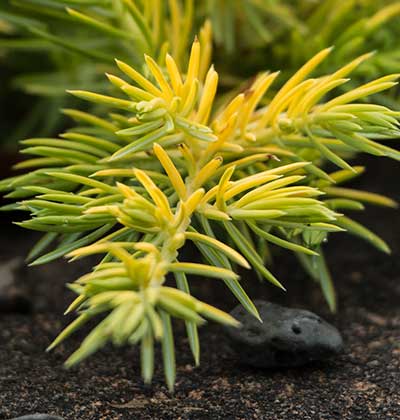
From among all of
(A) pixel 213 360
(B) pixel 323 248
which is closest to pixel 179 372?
(A) pixel 213 360

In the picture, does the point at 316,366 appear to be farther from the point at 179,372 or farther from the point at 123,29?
the point at 123,29

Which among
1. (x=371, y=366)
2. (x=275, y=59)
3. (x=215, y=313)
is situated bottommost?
(x=371, y=366)

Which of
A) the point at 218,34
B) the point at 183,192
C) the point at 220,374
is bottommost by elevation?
the point at 220,374

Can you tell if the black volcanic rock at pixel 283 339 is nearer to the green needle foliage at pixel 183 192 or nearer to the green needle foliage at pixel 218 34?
the green needle foliage at pixel 183 192

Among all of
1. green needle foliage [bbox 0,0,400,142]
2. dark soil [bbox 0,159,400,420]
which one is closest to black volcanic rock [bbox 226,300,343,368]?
dark soil [bbox 0,159,400,420]

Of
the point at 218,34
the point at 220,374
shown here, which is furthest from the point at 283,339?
the point at 218,34

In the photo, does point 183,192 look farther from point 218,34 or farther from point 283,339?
point 218,34

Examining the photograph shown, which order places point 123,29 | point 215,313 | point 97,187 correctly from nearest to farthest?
point 215,313 < point 97,187 < point 123,29
